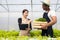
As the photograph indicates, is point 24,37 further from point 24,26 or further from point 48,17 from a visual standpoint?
point 24,26

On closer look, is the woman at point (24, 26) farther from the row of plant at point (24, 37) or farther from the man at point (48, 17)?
the man at point (48, 17)

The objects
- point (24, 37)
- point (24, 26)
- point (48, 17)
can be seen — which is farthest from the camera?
point (24, 26)

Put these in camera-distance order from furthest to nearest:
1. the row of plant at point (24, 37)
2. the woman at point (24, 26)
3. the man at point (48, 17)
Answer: the woman at point (24, 26), the man at point (48, 17), the row of plant at point (24, 37)

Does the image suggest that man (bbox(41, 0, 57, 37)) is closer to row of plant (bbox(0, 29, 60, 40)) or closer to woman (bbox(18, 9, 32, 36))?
row of plant (bbox(0, 29, 60, 40))

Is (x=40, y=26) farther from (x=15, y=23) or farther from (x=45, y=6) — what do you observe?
(x=15, y=23)

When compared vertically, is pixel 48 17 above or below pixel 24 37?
above

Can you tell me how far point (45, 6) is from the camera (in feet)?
19.4

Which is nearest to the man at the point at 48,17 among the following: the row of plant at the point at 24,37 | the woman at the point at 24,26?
the row of plant at the point at 24,37

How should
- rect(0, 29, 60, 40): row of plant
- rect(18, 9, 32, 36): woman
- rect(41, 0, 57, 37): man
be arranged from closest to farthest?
1. rect(0, 29, 60, 40): row of plant
2. rect(41, 0, 57, 37): man
3. rect(18, 9, 32, 36): woman

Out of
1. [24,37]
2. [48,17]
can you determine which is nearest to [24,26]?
[48,17]

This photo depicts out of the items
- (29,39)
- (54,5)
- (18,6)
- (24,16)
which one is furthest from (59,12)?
(29,39)

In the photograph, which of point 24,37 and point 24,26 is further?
point 24,26

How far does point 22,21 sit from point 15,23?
494cm

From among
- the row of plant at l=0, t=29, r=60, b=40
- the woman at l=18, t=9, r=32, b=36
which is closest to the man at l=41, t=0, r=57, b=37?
the row of plant at l=0, t=29, r=60, b=40
